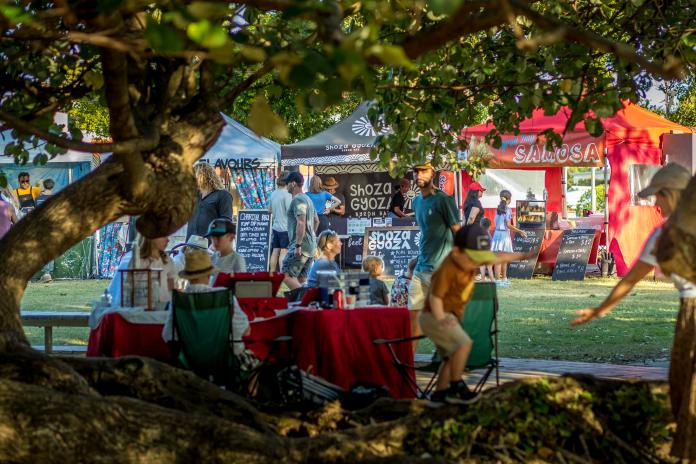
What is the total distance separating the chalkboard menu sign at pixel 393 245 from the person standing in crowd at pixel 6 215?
21.5 ft

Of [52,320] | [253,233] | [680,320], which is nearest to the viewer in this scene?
[680,320]

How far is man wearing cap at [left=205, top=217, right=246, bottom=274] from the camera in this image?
10.7 metres

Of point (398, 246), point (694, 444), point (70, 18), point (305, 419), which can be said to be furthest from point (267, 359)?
point (398, 246)

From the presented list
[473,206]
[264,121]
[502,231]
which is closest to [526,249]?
[502,231]

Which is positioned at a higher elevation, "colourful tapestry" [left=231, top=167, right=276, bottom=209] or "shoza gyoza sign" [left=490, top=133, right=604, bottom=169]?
"shoza gyoza sign" [left=490, top=133, right=604, bottom=169]

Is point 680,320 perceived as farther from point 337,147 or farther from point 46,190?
point 46,190

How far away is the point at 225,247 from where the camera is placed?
10.9m

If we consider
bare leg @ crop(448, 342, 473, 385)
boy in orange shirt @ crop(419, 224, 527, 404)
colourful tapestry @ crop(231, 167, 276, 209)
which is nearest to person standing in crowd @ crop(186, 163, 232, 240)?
boy in orange shirt @ crop(419, 224, 527, 404)

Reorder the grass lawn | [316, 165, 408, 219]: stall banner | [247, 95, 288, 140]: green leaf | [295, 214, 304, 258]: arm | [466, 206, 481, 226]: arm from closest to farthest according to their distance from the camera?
[247, 95, 288, 140]: green leaf < the grass lawn < [295, 214, 304, 258]: arm < [466, 206, 481, 226]: arm < [316, 165, 408, 219]: stall banner

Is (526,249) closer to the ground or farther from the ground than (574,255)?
farther from the ground

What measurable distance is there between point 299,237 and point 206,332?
792 cm

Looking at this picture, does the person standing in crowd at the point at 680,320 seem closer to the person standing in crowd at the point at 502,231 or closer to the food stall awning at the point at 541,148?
the food stall awning at the point at 541,148

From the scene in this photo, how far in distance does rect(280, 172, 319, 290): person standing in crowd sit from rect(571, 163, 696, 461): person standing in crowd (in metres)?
9.01

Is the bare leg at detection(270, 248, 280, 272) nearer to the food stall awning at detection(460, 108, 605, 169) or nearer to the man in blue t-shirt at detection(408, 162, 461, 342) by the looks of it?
the food stall awning at detection(460, 108, 605, 169)
